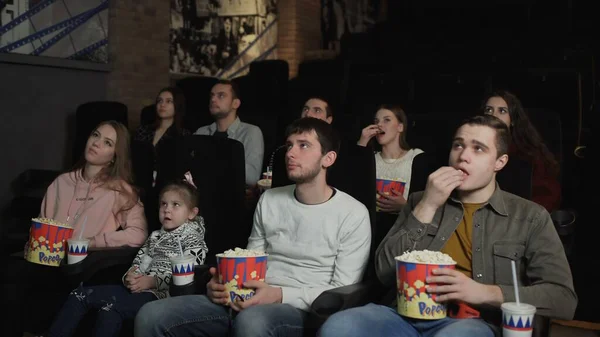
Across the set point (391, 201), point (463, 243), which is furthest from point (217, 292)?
point (391, 201)

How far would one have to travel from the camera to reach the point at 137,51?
6.23 metres

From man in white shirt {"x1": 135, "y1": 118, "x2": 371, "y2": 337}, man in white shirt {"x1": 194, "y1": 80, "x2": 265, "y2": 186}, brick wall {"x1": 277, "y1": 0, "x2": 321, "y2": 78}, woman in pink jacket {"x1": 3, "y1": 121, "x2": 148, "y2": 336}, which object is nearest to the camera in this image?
man in white shirt {"x1": 135, "y1": 118, "x2": 371, "y2": 337}

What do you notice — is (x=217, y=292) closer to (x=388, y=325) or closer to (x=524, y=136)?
(x=388, y=325)

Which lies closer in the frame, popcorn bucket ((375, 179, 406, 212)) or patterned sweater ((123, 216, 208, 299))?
patterned sweater ((123, 216, 208, 299))

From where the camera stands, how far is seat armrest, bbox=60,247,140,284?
2715 mm

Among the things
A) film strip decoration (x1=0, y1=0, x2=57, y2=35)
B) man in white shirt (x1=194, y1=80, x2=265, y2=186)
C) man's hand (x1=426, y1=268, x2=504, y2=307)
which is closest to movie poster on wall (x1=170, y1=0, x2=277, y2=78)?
film strip decoration (x1=0, y1=0, x2=57, y2=35)

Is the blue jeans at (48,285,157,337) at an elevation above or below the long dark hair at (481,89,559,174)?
below

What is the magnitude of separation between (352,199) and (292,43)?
6.17m

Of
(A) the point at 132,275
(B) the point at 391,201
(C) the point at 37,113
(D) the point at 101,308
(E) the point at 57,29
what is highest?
(E) the point at 57,29

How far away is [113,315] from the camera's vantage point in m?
2.66

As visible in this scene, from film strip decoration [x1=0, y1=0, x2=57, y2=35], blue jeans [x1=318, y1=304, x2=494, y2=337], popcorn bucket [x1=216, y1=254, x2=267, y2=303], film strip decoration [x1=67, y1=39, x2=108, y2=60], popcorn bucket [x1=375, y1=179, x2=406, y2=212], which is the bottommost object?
blue jeans [x1=318, y1=304, x2=494, y2=337]

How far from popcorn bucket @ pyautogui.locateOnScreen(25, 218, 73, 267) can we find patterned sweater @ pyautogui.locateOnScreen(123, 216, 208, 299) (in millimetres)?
301

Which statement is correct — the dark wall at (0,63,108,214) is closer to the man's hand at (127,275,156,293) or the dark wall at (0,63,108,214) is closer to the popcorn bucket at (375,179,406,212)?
the man's hand at (127,275,156,293)

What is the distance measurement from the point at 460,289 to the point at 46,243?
5.31 feet
